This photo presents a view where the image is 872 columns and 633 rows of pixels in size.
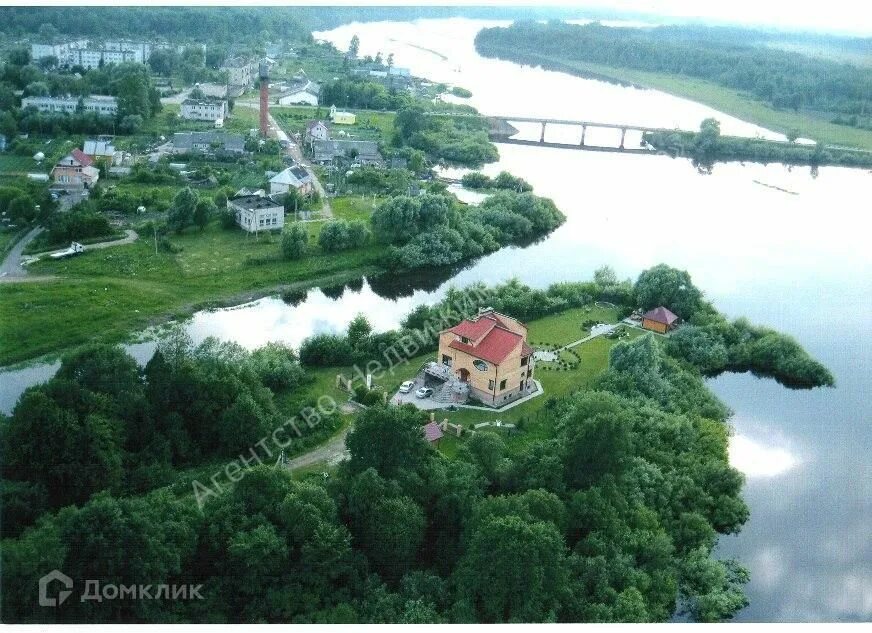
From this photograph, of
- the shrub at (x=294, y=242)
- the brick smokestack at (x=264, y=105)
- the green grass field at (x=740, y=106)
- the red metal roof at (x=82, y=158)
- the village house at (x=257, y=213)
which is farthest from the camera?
the green grass field at (x=740, y=106)

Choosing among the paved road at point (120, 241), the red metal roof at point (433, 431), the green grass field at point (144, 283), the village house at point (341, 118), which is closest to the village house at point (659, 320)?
the red metal roof at point (433, 431)

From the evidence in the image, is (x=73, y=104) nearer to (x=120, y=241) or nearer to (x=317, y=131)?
→ (x=317, y=131)

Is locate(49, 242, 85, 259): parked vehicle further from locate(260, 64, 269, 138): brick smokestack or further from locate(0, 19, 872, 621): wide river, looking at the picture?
locate(260, 64, 269, 138): brick smokestack

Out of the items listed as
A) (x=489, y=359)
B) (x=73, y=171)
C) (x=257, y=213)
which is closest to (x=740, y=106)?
(x=257, y=213)

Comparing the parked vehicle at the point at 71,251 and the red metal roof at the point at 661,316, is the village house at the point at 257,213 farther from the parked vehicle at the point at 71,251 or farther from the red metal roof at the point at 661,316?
the red metal roof at the point at 661,316

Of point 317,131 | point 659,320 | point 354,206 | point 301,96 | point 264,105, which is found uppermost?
point 264,105

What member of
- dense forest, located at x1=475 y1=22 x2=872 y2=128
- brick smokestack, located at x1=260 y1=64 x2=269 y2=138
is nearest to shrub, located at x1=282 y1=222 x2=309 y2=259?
brick smokestack, located at x1=260 y1=64 x2=269 y2=138
